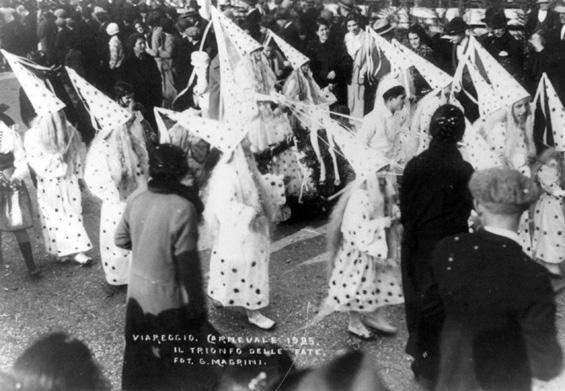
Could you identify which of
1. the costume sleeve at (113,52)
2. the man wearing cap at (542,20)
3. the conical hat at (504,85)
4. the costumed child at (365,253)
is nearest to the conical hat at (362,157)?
the costumed child at (365,253)

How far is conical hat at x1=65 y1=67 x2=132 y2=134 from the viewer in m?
3.92

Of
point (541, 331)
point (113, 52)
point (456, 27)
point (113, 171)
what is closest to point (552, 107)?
point (456, 27)

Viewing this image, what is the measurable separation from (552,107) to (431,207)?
3.63 feet

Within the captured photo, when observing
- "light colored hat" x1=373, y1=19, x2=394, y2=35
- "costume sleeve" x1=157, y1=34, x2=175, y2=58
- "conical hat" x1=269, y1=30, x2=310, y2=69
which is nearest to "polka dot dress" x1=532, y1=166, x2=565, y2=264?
"light colored hat" x1=373, y1=19, x2=394, y2=35

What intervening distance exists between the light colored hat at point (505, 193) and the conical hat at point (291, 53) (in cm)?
258

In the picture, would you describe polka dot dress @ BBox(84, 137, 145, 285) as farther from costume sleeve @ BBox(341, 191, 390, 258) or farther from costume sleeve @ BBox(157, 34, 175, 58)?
costume sleeve @ BBox(341, 191, 390, 258)

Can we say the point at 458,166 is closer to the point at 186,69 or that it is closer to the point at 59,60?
the point at 186,69

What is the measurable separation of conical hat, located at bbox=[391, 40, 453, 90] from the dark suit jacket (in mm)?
1687

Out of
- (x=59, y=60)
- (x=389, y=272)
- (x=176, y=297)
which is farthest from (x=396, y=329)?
(x=59, y=60)

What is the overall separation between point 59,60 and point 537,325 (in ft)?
12.1

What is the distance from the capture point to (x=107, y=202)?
4.03 metres

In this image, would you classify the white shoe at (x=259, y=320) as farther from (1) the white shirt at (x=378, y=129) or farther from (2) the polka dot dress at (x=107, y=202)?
(1) the white shirt at (x=378, y=129)

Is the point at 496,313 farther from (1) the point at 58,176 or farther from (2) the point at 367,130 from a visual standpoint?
(1) the point at 58,176

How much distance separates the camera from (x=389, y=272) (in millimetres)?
3594
